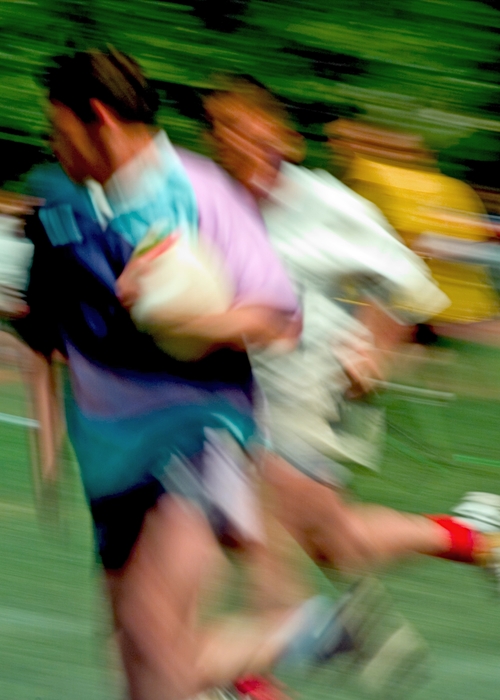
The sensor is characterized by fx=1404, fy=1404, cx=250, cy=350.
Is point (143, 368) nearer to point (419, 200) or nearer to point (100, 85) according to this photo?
point (100, 85)

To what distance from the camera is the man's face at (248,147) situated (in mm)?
4688

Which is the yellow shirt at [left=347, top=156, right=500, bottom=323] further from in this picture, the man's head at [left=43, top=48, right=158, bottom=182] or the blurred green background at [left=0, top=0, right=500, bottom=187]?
the man's head at [left=43, top=48, right=158, bottom=182]

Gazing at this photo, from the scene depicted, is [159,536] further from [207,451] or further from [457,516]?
[457,516]

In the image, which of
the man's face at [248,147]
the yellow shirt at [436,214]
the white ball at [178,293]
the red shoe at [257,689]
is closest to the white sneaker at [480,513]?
the red shoe at [257,689]

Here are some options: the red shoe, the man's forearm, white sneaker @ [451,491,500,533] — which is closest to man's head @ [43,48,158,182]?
the man's forearm

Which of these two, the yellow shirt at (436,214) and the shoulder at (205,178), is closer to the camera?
the shoulder at (205,178)

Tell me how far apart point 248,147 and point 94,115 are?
1848mm

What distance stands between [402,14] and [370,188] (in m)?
3.72

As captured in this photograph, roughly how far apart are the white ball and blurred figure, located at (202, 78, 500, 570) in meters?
0.47

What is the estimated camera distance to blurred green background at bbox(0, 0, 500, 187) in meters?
10.9

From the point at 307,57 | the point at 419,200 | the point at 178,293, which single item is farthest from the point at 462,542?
the point at 307,57

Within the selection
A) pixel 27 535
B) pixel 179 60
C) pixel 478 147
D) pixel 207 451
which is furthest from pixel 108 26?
pixel 207 451

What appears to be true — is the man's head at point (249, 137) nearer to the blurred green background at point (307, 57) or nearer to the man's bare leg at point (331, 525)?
the man's bare leg at point (331, 525)

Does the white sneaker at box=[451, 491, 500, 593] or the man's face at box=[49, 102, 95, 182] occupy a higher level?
the man's face at box=[49, 102, 95, 182]
